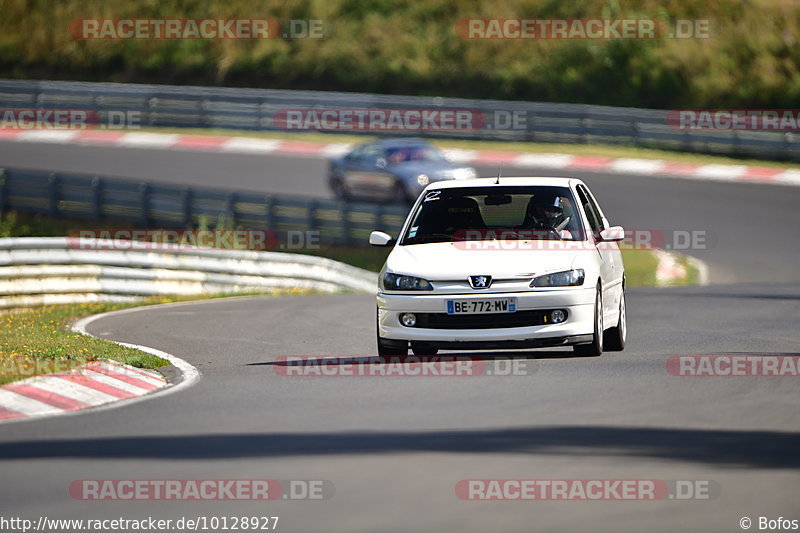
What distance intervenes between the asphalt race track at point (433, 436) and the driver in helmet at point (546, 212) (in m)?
1.15

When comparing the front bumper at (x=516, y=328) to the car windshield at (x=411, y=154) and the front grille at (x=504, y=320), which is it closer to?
the front grille at (x=504, y=320)

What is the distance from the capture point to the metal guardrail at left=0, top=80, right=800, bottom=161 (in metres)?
37.9

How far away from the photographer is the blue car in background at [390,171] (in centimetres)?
3206

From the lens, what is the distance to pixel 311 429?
8.98m

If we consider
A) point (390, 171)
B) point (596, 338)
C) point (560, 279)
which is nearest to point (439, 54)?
point (390, 171)

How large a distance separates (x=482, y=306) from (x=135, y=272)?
1021cm

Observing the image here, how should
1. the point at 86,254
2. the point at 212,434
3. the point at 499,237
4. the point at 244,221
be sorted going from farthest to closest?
the point at 244,221
the point at 86,254
the point at 499,237
the point at 212,434

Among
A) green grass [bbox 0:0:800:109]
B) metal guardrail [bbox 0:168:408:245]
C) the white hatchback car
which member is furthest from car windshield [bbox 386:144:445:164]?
the white hatchback car

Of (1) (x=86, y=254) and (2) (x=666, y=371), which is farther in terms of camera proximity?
(1) (x=86, y=254)

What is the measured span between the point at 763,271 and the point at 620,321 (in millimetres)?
14570

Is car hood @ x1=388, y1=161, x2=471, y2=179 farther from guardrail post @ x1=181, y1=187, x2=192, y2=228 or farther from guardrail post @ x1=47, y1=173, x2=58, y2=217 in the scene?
guardrail post @ x1=47, y1=173, x2=58, y2=217

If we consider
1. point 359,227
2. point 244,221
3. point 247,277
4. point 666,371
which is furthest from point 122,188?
point 666,371

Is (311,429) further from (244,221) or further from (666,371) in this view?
(244,221)

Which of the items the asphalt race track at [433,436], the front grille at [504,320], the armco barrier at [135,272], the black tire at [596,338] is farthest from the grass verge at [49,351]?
the black tire at [596,338]
